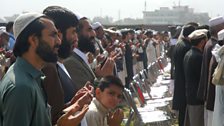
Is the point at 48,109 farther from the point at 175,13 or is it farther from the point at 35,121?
the point at 175,13

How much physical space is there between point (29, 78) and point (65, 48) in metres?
0.96

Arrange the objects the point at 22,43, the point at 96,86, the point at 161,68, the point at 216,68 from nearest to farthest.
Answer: the point at 22,43 < the point at 96,86 < the point at 216,68 < the point at 161,68

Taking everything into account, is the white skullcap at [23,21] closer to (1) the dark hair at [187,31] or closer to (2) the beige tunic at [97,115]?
(2) the beige tunic at [97,115]

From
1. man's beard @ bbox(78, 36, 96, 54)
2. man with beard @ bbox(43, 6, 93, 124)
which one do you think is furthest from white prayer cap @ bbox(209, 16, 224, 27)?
man with beard @ bbox(43, 6, 93, 124)

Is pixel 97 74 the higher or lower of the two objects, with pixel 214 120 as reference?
higher

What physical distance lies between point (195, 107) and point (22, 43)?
4217 mm

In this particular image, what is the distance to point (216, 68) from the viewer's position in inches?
199

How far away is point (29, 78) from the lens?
2383mm

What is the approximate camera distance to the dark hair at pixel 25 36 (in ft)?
8.23

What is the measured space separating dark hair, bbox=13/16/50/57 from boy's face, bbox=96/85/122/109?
1362mm

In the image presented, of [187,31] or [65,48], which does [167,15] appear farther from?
[65,48]

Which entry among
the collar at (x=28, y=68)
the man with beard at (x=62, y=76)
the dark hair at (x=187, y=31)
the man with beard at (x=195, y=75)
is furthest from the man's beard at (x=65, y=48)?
the dark hair at (x=187, y=31)

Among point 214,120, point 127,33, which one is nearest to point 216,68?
point 214,120

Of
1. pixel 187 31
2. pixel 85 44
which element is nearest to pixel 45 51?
pixel 85 44
